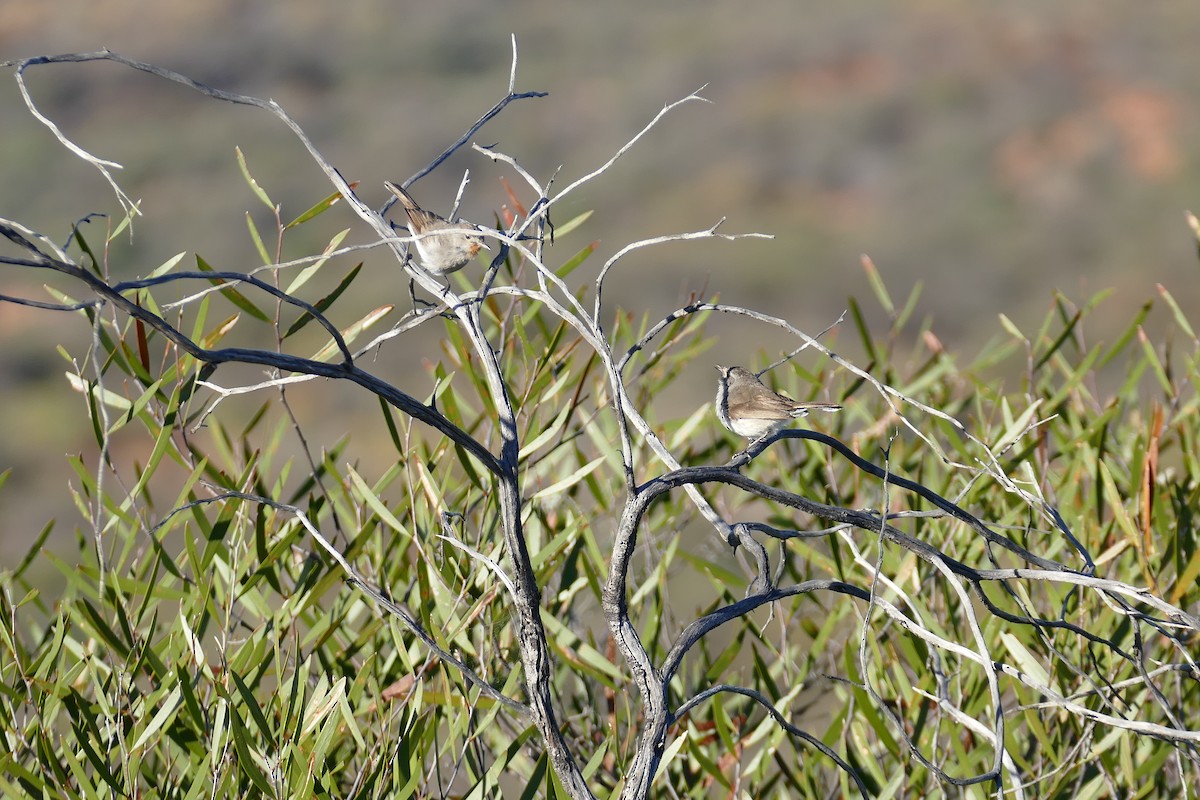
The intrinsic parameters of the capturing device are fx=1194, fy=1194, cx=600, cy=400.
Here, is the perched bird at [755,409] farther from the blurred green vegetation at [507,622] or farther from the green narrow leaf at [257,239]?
the green narrow leaf at [257,239]

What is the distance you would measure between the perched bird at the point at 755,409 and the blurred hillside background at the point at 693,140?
10614mm

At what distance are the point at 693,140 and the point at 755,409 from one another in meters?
18.5

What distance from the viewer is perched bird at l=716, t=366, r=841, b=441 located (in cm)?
242

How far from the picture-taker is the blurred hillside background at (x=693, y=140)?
52.2 feet

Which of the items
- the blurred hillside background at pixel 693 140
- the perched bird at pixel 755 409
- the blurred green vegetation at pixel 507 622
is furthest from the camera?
the blurred hillside background at pixel 693 140

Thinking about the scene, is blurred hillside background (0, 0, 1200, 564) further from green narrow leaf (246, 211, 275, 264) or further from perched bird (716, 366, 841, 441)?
green narrow leaf (246, 211, 275, 264)

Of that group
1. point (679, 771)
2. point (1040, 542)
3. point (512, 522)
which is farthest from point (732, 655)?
point (512, 522)

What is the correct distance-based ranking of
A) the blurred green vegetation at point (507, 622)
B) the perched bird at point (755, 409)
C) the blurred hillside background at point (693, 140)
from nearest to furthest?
the blurred green vegetation at point (507, 622)
the perched bird at point (755, 409)
the blurred hillside background at point (693, 140)

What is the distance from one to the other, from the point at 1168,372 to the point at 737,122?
19190mm

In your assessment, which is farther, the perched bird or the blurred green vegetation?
the perched bird

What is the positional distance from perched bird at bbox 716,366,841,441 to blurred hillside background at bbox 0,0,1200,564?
1061 centimetres

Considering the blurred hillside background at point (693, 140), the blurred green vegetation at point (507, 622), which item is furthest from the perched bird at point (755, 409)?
the blurred hillside background at point (693, 140)

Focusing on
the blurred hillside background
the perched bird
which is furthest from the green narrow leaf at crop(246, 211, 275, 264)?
the blurred hillside background

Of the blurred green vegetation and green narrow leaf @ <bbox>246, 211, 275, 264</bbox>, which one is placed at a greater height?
green narrow leaf @ <bbox>246, 211, 275, 264</bbox>
